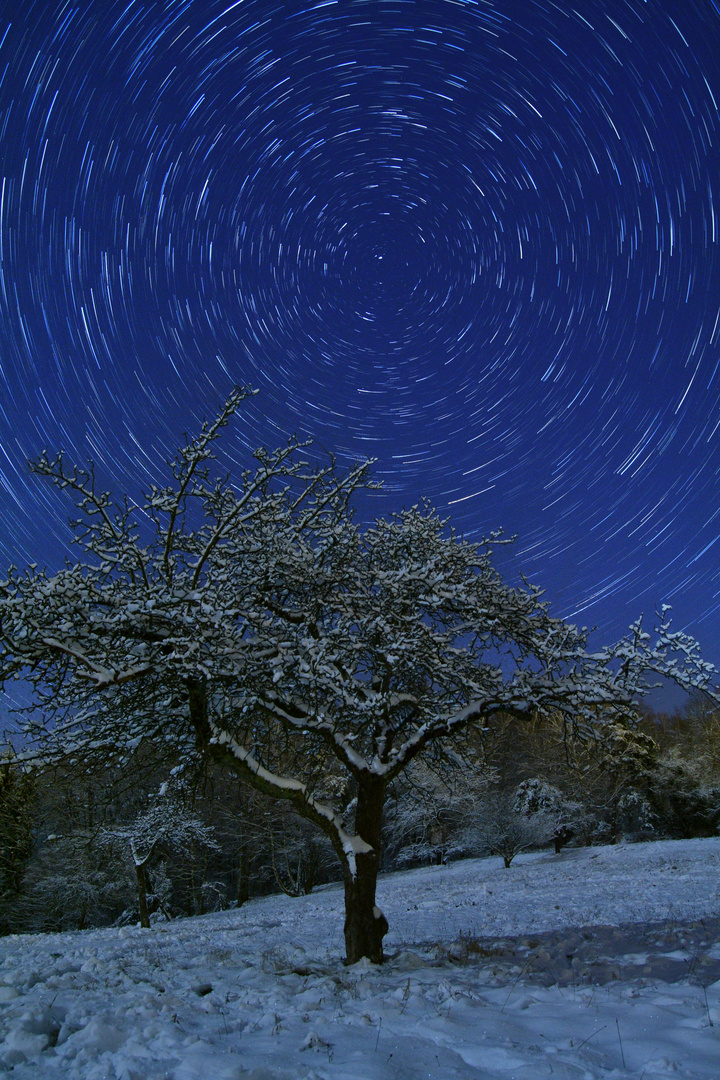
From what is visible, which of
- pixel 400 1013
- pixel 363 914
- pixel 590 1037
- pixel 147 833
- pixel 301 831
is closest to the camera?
pixel 590 1037

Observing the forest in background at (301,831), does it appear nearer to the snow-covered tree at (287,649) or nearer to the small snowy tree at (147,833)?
the small snowy tree at (147,833)

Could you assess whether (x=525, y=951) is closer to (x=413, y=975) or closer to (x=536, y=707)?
(x=413, y=975)

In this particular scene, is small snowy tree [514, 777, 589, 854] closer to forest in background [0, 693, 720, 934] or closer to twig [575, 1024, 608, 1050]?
forest in background [0, 693, 720, 934]

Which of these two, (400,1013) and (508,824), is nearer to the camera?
(400,1013)

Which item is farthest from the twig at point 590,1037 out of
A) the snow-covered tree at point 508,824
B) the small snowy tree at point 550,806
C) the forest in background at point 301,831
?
the small snowy tree at point 550,806

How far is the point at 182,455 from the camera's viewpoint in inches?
324

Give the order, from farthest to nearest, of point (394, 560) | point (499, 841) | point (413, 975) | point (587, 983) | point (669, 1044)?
point (499, 841), point (394, 560), point (413, 975), point (587, 983), point (669, 1044)

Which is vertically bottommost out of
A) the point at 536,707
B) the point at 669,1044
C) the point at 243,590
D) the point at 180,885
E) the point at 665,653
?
the point at 180,885

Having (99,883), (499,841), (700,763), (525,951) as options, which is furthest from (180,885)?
(525,951)

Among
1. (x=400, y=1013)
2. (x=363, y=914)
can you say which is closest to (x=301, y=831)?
(x=363, y=914)

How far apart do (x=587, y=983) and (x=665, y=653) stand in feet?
13.6

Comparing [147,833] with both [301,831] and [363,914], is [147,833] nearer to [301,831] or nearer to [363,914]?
[301,831]

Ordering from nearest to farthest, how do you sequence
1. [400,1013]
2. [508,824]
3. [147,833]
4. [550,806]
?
[400,1013]
[147,833]
[508,824]
[550,806]

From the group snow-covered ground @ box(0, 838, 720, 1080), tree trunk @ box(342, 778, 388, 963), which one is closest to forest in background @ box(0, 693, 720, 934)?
tree trunk @ box(342, 778, 388, 963)
